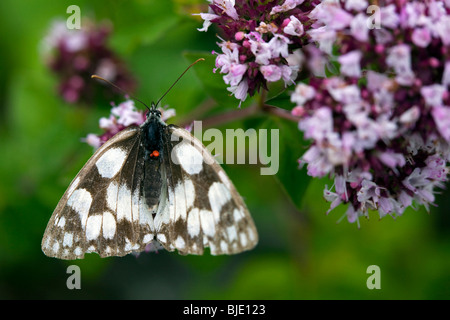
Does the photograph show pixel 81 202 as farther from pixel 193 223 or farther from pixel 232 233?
pixel 232 233

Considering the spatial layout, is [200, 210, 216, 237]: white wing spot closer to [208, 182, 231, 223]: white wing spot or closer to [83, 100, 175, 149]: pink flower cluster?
[208, 182, 231, 223]: white wing spot

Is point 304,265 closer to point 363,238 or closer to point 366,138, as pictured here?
point 363,238

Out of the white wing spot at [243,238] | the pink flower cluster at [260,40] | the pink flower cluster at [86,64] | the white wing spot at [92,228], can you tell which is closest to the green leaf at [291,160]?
the pink flower cluster at [260,40]

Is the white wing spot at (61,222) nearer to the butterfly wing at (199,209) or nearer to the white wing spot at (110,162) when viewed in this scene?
the white wing spot at (110,162)

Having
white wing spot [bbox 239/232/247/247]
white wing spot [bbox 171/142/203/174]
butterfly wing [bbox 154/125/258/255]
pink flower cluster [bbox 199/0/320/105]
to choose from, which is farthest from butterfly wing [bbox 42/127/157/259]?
pink flower cluster [bbox 199/0/320/105]

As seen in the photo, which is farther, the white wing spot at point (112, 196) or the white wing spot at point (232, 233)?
the white wing spot at point (112, 196)

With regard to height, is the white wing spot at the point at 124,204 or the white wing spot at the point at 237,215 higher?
the white wing spot at the point at 124,204
